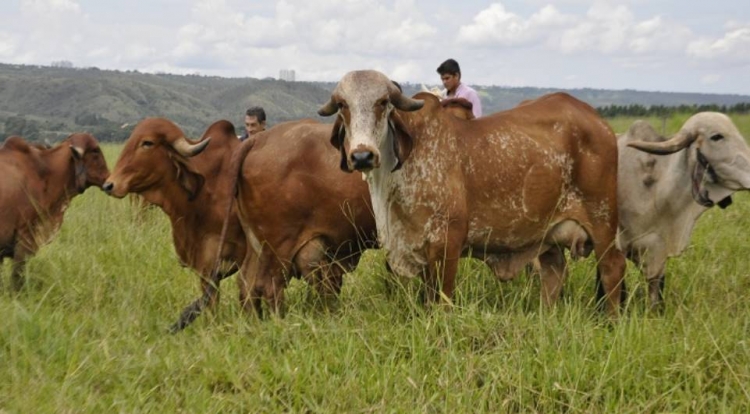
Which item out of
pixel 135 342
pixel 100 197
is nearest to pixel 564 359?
pixel 135 342

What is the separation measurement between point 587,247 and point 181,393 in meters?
2.68

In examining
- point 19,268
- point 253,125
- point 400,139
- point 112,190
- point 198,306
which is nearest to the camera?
point 400,139

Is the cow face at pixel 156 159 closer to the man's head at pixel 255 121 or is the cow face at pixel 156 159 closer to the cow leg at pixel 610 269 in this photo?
the cow leg at pixel 610 269

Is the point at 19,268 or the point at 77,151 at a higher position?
the point at 77,151

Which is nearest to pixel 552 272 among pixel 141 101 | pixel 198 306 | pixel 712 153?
pixel 712 153

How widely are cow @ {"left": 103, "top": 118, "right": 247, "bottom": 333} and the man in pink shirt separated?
9.20 ft

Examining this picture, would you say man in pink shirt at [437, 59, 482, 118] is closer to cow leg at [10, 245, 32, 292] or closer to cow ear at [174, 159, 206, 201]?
cow ear at [174, 159, 206, 201]

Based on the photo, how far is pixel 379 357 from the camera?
177 inches

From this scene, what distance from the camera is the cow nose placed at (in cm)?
432

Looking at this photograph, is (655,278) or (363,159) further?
(655,278)

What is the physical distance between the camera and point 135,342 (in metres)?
4.76

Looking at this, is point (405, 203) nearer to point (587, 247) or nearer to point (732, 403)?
point (587, 247)

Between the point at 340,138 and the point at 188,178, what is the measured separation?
4.36 ft

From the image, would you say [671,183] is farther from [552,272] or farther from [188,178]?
[188,178]
